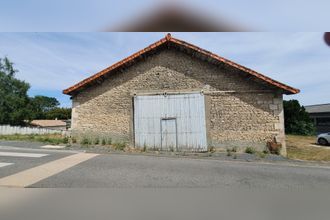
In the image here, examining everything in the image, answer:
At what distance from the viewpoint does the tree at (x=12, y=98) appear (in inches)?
1321

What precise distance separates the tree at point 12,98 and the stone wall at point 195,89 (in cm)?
2917

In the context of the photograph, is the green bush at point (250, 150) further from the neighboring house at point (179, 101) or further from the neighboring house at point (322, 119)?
the neighboring house at point (322, 119)

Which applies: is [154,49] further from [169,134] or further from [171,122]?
[169,134]

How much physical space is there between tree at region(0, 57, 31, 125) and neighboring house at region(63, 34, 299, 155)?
95.7ft

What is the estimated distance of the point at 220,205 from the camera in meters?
3.03

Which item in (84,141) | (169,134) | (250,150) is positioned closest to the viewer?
(250,150)

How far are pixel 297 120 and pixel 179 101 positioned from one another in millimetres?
16389

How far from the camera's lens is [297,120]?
2155 centimetres

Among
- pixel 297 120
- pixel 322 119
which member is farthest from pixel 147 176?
pixel 322 119

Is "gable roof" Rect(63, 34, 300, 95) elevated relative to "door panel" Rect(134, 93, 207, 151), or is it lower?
elevated

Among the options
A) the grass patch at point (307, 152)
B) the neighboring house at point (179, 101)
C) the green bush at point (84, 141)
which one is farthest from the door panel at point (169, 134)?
the grass patch at point (307, 152)

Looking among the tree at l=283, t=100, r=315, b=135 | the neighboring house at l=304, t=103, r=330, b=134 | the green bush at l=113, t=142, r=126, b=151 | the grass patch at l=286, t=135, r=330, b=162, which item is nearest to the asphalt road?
the green bush at l=113, t=142, r=126, b=151

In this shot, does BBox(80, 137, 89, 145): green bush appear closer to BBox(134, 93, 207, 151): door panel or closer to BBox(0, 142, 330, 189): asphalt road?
BBox(134, 93, 207, 151): door panel

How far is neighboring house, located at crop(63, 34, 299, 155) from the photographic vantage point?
31.8 ft
